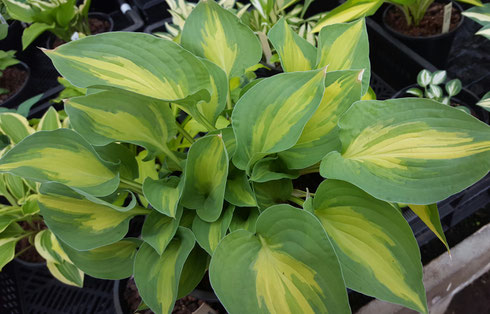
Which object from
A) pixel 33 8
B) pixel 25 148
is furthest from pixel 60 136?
pixel 33 8

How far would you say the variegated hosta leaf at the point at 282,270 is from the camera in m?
0.48

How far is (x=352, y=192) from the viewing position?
0.56 metres

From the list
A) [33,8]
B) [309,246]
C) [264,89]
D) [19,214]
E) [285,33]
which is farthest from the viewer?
[33,8]

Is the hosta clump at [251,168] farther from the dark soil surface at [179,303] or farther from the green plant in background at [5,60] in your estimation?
the green plant in background at [5,60]

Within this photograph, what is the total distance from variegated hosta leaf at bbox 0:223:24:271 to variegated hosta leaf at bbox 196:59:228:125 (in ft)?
1.77

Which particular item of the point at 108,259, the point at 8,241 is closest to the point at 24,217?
the point at 8,241

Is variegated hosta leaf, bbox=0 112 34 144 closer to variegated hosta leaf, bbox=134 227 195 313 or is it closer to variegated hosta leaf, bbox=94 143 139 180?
variegated hosta leaf, bbox=94 143 139 180

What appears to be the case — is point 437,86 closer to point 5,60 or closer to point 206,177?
point 206,177

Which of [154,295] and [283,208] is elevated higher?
[283,208]

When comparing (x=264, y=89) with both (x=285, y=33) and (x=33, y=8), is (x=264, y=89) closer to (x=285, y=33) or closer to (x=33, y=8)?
(x=285, y=33)

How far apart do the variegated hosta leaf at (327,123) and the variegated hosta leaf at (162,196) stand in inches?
7.6

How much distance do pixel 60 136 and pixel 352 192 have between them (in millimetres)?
465

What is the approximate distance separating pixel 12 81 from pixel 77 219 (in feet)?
3.46

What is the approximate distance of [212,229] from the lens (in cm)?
62
